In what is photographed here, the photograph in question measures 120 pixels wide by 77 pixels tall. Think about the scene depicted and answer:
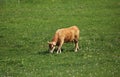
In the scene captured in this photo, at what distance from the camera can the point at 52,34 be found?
3541cm

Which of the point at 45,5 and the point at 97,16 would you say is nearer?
the point at 97,16

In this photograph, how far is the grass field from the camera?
2366cm

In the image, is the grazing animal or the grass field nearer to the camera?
the grass field

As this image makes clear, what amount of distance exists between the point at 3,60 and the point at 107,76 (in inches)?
304

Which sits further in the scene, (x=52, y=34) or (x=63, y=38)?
(x=52, y=34)

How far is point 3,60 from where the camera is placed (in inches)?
1055

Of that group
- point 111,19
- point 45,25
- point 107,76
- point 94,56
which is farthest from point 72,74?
point 111,19

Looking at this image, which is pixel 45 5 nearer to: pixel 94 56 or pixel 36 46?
pixel 36 46

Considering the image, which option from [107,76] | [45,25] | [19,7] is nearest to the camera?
[107,76]

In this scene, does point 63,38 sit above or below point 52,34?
above

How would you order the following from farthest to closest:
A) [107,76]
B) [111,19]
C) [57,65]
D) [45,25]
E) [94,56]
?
[111,19] < [45,25] < [94,56] < [57,65] < [107,76]

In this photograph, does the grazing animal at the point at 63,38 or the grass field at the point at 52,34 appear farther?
the grazing animal at the point at 63,38

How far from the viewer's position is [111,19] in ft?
140

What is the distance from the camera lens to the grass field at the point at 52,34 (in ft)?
77.6
